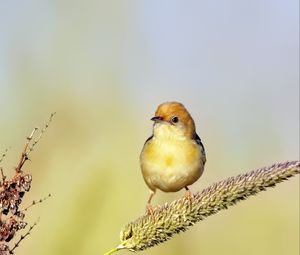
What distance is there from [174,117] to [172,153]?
0.20 meters

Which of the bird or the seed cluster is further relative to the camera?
the bird

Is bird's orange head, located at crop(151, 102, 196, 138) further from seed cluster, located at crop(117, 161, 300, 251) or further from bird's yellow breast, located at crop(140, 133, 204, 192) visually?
seed cluster, located at crop(117, 161, 300, 251)

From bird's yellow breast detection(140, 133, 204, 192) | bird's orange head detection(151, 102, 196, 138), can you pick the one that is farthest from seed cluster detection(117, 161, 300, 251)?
bird's orange head detection(151, 102, 196, 138)

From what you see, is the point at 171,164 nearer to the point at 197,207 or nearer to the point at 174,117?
the point at 174,117

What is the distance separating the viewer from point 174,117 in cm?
364

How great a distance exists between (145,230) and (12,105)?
11.4 ft

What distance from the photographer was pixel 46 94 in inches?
252

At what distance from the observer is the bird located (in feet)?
11.4

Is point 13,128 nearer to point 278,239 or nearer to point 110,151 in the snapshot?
point 110,151

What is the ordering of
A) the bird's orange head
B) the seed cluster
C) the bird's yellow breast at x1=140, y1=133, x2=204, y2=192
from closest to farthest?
the seed cluster → the bird's yellow breast at x1=140, y1=133, x2=204, y2=192 → the bird's orange head

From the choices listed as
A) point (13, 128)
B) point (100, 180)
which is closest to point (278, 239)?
point (100, 180)

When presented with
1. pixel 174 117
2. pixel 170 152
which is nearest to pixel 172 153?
pixel 170 152

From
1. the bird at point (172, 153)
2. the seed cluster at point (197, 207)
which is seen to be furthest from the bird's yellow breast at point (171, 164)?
the seed cluster at point (197, 207)

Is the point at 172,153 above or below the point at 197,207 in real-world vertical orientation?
above
